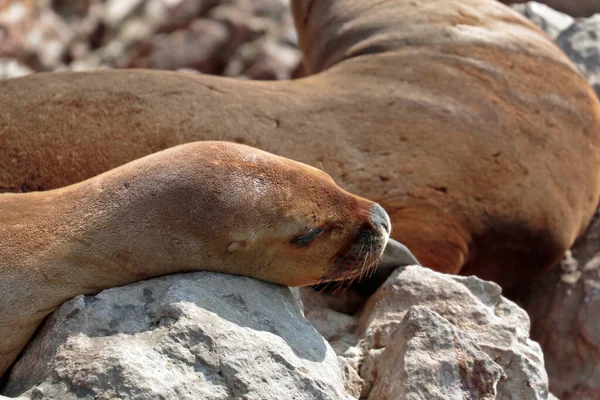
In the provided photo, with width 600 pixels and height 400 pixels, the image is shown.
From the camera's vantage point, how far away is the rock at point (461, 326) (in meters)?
3.07

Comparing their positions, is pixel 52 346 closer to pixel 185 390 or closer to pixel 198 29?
pixel 185 390

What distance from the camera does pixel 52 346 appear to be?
264cm

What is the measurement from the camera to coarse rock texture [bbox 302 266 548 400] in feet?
9.77

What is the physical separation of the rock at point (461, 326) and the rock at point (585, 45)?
3.35 meters

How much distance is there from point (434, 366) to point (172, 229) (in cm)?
94

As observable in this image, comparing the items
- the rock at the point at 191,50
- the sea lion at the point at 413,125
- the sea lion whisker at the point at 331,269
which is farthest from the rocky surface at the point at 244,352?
the rock at the point at 191,50

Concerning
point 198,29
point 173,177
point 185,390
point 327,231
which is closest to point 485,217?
point 327,231

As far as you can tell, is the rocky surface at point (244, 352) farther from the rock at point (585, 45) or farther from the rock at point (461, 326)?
the rock at point (585, 45)

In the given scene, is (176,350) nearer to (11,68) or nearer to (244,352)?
(244,352)

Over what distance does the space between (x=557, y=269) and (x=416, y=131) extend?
143 cm

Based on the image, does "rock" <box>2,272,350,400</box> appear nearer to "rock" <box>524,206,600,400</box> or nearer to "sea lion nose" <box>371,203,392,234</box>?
"sea lion nose" <box>371,203,392,234</box>

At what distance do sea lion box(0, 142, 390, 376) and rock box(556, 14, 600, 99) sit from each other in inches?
160

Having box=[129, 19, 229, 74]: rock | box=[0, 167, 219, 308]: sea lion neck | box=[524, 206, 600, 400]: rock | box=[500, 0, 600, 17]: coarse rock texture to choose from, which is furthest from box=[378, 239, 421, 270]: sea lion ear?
box=[129, 19, 229, 74]: rock

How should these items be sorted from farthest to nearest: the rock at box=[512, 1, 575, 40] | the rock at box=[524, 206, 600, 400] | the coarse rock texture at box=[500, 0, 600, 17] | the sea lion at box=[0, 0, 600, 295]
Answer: the coarse rock texture at box=[500, 0, 600, 17], the rock at box=[512, 1, 575, 40], the rock at box=[524, 206, 600, 400], the sea lion at box=[0, 0, 600, 295]
